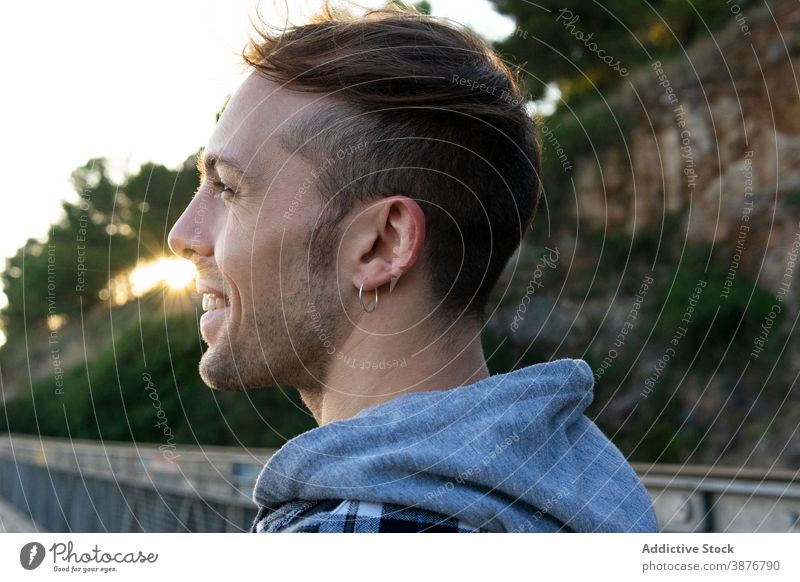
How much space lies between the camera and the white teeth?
1.63m

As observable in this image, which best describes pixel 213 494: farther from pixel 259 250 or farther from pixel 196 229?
pixel 259 250

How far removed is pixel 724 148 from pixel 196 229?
10125mm

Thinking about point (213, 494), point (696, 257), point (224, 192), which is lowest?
point (213, 494)

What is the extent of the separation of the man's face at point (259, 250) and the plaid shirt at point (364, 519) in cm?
30

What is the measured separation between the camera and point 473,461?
48.8 inches

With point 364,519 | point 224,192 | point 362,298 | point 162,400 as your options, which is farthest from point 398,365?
point 162,400

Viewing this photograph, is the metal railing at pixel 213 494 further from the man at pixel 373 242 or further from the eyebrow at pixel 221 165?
the eyebrow at pixel 221 165

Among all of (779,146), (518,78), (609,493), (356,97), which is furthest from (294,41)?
(779,146)

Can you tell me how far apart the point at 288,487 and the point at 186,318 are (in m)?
10.2

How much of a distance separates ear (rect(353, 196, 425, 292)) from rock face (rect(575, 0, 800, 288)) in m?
7.89

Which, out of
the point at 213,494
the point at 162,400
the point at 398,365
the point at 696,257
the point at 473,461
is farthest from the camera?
the point at 696,257

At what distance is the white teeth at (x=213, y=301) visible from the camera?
1627 mm

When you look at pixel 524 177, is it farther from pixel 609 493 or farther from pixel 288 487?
pixel 288 487

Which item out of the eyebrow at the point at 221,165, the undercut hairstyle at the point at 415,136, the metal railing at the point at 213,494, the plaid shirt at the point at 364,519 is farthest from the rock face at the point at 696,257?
the plaid shirt at the point at 364,519
